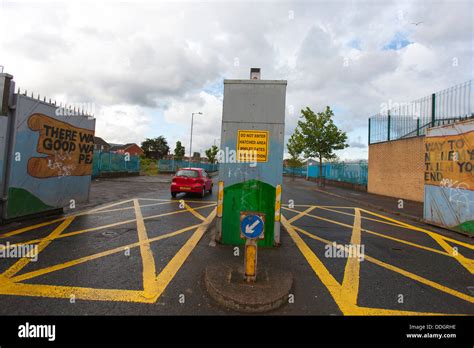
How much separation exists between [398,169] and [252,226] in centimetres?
1459

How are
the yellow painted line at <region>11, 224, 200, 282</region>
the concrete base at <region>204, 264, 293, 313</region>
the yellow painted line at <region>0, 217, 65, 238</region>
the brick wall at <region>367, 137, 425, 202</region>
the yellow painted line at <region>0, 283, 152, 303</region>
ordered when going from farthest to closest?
1. the brick wall at <region>367, 137, 425, 202</region>
2. the yellow painted line at <region>0, 217, 65, 238</region>
3. the yellow painted line at <region>11, 224, 200, 282</region>
4. the yellow painted line at <region>0, 283, 152, 303</region>
5. the concrete base at <region>204, 264, 293, 313</region>

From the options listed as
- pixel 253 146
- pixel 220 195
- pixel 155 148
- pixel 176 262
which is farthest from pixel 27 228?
pixel 155 148

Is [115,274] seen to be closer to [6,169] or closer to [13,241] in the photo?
[13,241]

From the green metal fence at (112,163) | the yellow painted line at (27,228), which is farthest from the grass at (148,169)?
the yellow painted line at (27,228)

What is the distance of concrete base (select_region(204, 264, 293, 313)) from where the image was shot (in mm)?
2768

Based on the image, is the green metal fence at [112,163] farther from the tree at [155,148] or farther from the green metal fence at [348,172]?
the tree at [155,148]

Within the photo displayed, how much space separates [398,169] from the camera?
560 inches

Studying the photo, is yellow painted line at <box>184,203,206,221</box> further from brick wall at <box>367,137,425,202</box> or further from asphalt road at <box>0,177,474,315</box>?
brick wall at <box>367,137,425,202</box>

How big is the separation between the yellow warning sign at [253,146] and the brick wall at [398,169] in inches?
469

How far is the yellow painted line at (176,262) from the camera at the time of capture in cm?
326

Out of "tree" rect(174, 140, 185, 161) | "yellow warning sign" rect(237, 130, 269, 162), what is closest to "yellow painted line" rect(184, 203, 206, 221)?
"yellow warning sign" rect(237, 130, 269, 162)

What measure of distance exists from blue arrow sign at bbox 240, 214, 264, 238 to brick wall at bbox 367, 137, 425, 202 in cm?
1311

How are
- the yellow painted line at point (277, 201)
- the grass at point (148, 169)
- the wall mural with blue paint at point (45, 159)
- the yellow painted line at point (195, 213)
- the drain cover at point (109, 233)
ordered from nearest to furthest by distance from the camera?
the yellow painted line at point (277, 201)
the drain cover at point (109, 233)
the wall mural with blue paint at point (45, 159)
the yellow painted line at point (195, 213)
the grass at point (148, 169)

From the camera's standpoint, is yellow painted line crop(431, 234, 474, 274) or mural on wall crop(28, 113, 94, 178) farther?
mural on wall crop(28, 113, 94, 178)
